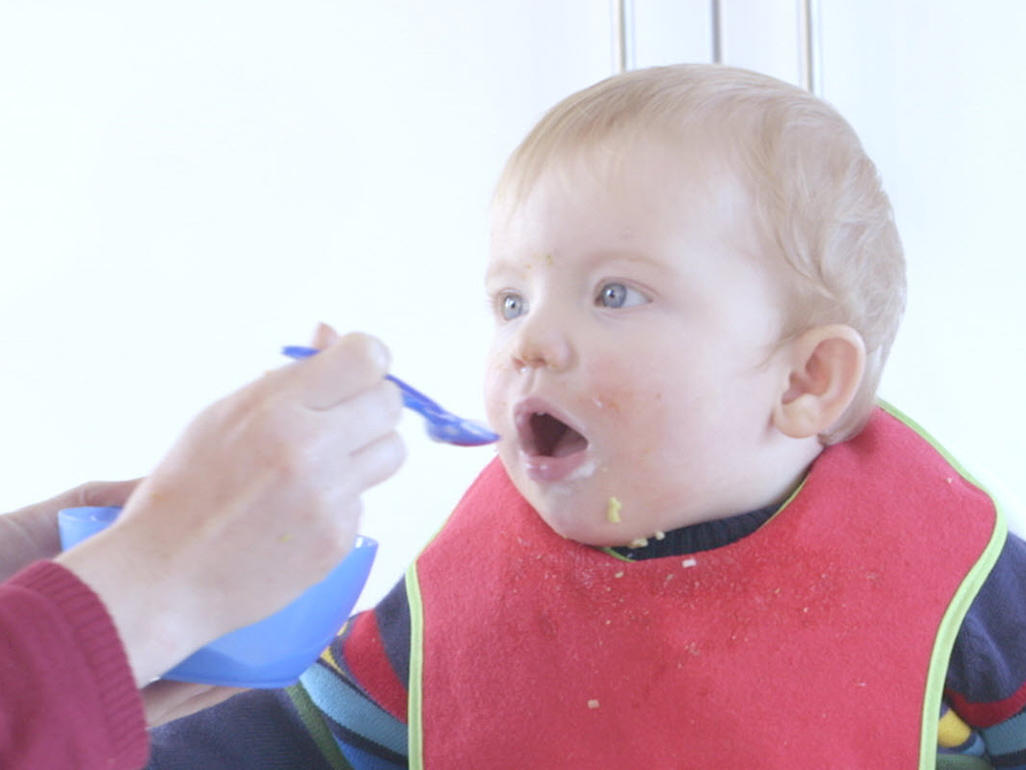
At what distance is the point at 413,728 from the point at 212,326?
934 mm

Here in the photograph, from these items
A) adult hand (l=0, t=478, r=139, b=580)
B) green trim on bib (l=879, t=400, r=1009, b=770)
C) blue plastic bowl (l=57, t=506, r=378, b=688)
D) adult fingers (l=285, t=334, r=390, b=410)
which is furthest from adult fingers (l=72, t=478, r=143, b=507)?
green trim on bib (l=879, t=400, r=1009, b=770)

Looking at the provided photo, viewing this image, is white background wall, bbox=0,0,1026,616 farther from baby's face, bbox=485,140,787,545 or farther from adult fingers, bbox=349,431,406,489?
adult fingers, bbox=349,431,406,489

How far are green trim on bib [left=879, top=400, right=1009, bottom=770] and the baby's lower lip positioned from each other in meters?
0.31

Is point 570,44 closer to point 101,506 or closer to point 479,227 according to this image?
point 479,227

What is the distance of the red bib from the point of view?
887 mm

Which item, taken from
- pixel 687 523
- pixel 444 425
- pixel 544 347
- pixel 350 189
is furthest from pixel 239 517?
pixel 350 189

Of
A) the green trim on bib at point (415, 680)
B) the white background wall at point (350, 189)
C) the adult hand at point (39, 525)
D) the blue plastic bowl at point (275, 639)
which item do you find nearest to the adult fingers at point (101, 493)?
the adult hand at point (39, 525)

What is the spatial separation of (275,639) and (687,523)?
35 centimetres

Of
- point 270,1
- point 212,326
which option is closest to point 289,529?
point 212,326

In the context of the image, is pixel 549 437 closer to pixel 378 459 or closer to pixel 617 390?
pixel 617 390

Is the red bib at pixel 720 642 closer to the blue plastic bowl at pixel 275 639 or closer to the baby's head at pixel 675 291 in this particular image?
the baby's head at pixel 675 291

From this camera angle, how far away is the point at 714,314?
865mm

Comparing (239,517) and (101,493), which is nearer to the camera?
(239,517)

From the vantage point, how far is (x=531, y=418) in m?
0.89
